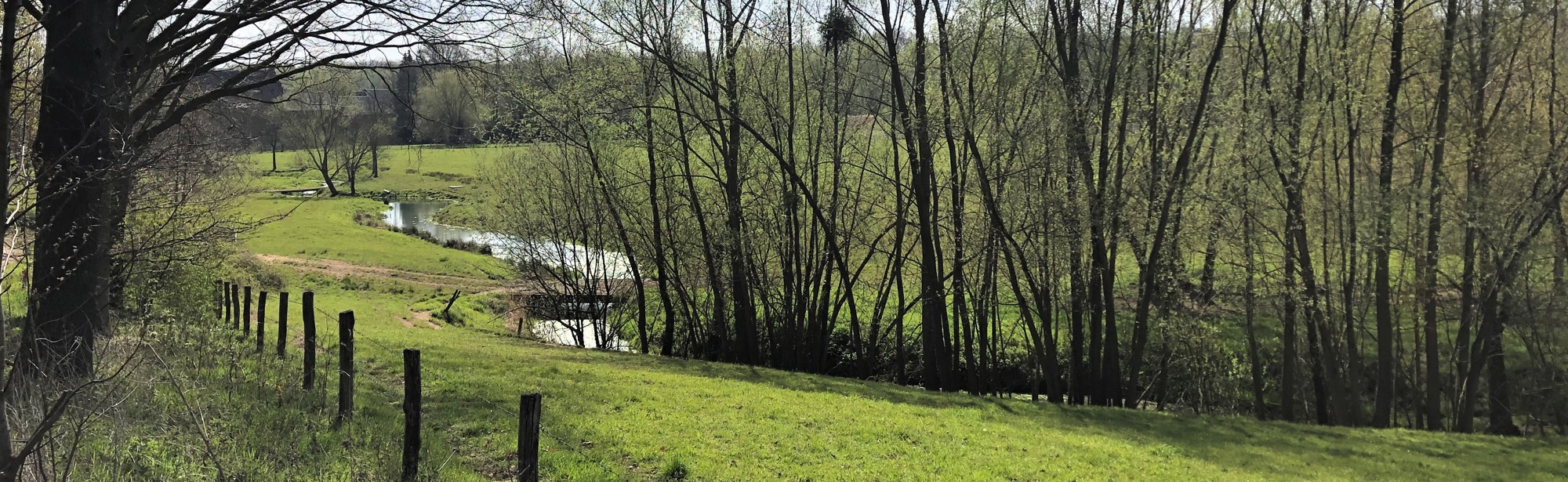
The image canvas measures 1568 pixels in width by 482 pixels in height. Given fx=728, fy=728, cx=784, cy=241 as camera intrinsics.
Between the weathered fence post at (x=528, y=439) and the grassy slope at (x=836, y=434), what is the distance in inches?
70.2

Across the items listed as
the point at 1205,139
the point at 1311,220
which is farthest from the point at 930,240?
the point at 1311,220

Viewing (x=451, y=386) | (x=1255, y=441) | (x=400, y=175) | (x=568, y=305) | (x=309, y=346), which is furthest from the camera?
(x=400, y=175)

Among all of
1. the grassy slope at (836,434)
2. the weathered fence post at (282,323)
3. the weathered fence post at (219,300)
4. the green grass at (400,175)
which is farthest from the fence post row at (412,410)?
the green grass at (400,175)

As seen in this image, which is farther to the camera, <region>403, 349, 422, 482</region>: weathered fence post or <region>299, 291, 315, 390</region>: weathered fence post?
<region>299, 291, 315, 390</region>: weathered fence post

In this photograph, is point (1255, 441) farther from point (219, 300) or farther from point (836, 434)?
point (219, 300)

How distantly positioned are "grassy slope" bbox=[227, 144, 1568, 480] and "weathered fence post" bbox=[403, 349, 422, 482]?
111cm

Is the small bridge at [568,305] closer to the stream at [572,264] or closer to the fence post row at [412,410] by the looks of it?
the stream at [572,264]

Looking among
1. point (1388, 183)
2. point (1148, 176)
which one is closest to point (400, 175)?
point (1148, 176)

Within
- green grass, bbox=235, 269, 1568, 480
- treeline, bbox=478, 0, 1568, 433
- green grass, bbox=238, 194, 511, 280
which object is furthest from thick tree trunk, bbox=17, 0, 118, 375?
green grass, bbox=238, 194, 511, 280

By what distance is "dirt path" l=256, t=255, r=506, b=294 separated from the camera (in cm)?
3112

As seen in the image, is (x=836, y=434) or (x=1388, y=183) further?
(x=1388, y=183)

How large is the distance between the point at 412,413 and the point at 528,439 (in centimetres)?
106

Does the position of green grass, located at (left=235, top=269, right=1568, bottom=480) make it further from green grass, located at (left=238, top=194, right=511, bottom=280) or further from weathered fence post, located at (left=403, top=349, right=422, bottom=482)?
green grass, located at (left=238, top=194, right=511, bottom=280)

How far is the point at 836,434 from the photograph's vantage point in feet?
29.4
